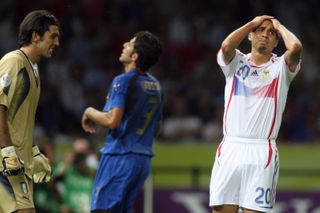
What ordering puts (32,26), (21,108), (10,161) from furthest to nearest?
1. (32,26)
2. (21,108)
3. (10,161)

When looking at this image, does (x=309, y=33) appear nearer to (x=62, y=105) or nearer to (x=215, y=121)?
(x=215, y=121)

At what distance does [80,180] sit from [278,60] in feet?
20.4

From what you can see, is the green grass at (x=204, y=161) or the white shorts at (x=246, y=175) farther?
the green grass at (x=204, y=161)

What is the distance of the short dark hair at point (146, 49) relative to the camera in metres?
11.5

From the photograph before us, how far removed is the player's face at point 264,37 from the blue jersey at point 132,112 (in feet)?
5.50

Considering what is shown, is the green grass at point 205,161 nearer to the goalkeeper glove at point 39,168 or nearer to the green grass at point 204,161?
the green grass at point 204,161

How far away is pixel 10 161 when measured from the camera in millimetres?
9297

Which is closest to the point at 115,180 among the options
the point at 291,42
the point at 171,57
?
the point at 291,42

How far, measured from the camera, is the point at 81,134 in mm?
16891

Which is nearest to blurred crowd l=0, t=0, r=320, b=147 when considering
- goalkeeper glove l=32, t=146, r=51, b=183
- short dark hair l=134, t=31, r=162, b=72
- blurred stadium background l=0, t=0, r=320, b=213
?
blurred stadium background l=0, t=0, r=320, b=213

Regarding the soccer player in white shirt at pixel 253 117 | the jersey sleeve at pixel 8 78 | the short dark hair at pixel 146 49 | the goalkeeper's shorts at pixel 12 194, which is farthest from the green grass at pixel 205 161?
the jersey sleeve at pixel 8 78

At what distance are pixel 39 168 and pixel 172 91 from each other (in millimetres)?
8299

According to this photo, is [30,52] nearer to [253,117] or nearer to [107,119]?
[107,119]

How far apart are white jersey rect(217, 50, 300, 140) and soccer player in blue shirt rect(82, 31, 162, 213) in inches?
56.4
